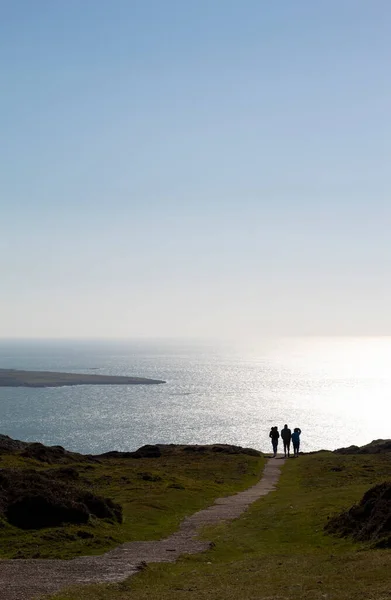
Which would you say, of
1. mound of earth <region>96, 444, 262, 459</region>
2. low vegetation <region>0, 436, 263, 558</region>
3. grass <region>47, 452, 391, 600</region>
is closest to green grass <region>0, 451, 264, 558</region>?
low vegetation <region>0, 436, 263, 558</region>

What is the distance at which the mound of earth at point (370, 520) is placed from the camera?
82.3 feet

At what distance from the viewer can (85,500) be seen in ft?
113

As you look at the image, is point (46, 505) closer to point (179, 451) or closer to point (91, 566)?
point (91, 566)

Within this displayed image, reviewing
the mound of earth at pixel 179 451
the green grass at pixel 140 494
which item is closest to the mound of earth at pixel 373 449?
the mound of earth at pixel 179 451

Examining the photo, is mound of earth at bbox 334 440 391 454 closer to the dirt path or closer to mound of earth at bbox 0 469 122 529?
the dirt path

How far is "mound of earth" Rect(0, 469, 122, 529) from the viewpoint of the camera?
3161cm

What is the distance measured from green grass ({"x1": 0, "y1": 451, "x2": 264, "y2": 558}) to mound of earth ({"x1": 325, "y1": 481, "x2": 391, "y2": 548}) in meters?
9.36

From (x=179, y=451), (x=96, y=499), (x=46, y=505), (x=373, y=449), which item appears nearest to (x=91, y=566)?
(x=46, y=505)

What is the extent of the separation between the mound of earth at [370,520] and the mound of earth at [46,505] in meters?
12.7

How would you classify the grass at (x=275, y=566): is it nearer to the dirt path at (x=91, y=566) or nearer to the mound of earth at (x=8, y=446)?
the dirt path at (x=91, y=566)

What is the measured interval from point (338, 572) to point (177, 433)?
160 metres

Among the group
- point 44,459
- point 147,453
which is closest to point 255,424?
point 147,453

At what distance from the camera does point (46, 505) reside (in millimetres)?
32281

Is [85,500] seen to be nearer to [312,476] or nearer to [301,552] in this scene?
[301,552]
